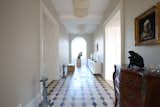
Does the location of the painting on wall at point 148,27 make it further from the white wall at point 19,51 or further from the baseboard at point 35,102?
the baseboard at point 35,102

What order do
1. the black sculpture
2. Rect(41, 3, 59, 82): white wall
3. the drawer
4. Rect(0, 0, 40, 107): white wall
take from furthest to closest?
1. Rect(41, 3, 59, 82): white wall
2. the black sculpture
3. Rect(0, 0, 40, 107): white wall
4. the drawer

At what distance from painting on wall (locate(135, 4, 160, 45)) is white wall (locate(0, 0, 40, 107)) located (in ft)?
6.96

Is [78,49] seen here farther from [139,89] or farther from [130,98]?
[139,89]

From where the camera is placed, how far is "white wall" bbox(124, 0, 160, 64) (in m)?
2.78

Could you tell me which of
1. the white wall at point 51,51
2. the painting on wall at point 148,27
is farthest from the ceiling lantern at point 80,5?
the painting on wall at point 148,27

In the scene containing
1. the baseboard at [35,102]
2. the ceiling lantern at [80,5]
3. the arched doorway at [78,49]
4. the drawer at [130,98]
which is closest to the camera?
the drawer at [130,98]

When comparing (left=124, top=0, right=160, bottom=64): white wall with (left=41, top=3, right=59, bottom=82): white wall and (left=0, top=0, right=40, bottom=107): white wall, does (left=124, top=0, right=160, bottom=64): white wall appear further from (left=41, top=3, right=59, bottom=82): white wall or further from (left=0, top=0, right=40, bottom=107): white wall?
(left=41, top=3, right=59, bottom=82): white wall

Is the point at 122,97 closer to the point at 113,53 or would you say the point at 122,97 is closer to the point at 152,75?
the point at 152,75

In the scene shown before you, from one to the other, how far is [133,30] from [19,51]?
2.27 m

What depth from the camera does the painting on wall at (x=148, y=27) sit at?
8.58ft

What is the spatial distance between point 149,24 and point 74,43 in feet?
52.9

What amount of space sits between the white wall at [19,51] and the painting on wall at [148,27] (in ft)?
6.96

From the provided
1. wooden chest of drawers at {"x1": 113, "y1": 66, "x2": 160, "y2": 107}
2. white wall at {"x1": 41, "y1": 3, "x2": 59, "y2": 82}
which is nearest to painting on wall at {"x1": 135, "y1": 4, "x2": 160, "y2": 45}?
wooden chest of drawers at {"x1": 113, "y1": 66, "x2": 160, "y2": 107}

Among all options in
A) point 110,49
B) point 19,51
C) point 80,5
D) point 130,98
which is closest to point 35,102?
point 19,51
